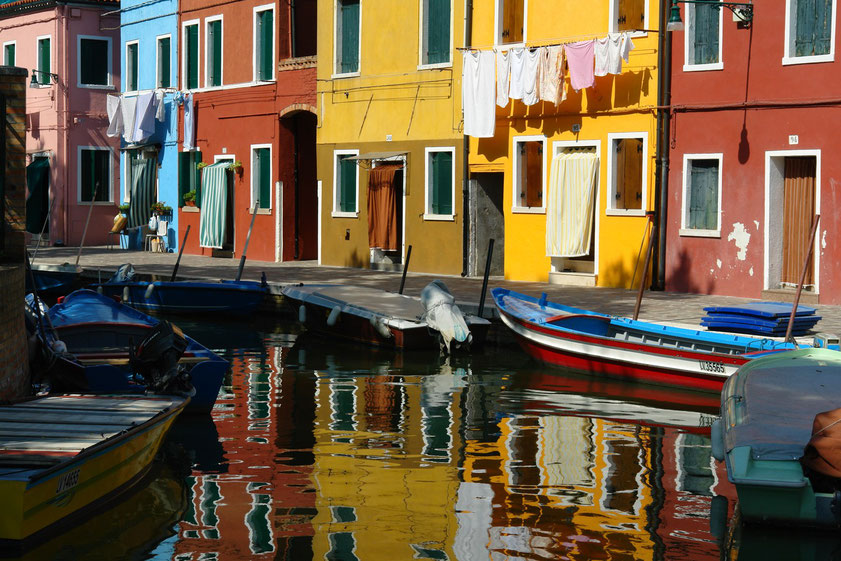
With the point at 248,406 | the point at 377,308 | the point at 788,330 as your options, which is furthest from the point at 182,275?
the point at 788,330

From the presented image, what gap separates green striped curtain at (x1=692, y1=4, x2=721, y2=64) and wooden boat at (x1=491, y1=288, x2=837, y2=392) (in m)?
6.09

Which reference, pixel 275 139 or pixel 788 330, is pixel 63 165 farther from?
pixel 788 330

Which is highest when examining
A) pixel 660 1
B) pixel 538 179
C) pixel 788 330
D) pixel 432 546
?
pixel 660 1

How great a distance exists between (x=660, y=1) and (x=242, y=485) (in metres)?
15.1

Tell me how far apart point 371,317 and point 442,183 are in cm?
855

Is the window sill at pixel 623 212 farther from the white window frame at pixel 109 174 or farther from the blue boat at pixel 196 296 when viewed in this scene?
the white window frame at pixel 109 174

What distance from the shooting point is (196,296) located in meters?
24.5

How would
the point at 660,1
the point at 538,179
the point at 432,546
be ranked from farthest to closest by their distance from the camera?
the point at 538,179 < the point at 660,1 < the point at 432,546

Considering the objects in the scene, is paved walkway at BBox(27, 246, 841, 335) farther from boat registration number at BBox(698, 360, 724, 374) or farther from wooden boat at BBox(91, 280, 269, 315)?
boat registration number at BBox(698, 360, 724, 374)

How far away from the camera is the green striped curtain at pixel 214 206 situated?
34656mm

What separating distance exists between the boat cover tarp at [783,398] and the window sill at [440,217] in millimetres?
14973

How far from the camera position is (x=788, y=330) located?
51.5ft

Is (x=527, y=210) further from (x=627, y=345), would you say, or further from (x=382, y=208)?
(x=627, y=345)

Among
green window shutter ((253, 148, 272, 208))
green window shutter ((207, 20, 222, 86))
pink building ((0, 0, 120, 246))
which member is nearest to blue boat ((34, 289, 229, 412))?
green window shutter ((253, 148, 272, 208))
